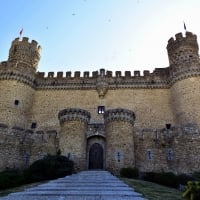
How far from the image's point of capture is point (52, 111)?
25094mm

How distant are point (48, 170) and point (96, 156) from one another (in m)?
5.51

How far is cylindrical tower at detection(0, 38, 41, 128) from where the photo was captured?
23.2 metres

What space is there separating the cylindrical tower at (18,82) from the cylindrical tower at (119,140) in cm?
921

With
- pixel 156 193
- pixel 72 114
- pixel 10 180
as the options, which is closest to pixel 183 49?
pixel 72 114

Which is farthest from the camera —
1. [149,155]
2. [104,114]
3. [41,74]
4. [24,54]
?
[41,74]

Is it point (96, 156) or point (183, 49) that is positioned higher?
point (183, 49)

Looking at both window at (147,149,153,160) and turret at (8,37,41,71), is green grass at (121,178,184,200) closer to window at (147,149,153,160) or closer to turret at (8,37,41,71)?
window at (147,149,153,160)

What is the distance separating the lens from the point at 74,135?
59.2ft

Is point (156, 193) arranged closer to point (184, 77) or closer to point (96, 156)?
point (96, 156)

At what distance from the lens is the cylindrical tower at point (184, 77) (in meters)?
22.2

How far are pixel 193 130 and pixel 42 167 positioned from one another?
11.0 meters

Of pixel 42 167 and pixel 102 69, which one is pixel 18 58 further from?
pixel 42 167

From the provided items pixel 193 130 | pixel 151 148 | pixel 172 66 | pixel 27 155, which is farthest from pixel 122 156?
pixel 172 66

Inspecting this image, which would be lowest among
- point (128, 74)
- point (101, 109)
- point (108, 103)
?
point (101, 109)
